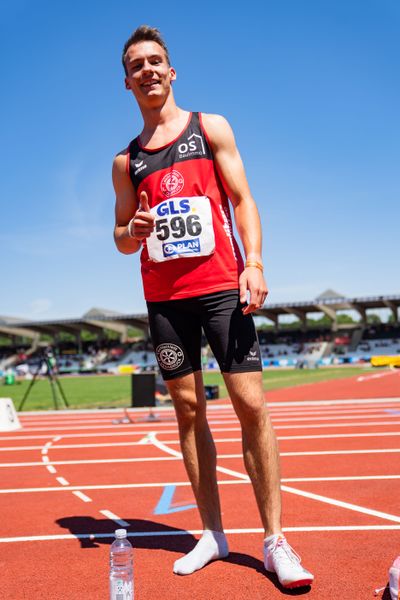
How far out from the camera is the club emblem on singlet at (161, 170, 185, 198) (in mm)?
3131

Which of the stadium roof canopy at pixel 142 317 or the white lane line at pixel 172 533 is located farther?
the stadium roof canopy at pixel 142 317

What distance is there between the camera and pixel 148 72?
3.23 m

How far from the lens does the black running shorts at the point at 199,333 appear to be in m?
3.04

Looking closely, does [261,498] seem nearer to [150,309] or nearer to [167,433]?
[150,309]

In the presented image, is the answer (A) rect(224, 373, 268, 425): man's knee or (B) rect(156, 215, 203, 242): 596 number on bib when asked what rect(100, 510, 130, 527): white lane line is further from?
(B) rect(156, 215, 203, 242): 596 number on bib

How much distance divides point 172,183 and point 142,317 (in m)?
65.0

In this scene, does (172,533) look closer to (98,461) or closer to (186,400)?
(186,400)

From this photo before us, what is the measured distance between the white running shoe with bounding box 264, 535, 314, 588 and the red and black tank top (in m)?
1.27

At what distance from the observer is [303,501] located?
4.56 metres

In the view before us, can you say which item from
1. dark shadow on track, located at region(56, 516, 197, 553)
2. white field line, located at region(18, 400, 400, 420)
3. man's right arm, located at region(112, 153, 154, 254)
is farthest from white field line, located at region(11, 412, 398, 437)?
man's right arm, located at region(112, 153, 154, 254)

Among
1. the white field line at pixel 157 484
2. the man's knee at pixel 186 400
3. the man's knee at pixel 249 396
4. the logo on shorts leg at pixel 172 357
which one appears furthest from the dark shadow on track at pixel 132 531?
the white field line at pixel 157 484

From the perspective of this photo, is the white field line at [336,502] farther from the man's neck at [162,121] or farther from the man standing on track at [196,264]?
the man's neck at [162,121]

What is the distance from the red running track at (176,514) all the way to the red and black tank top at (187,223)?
1423 mm

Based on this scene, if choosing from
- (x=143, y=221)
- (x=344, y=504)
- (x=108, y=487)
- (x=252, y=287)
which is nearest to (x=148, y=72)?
(x=143, y=221)
